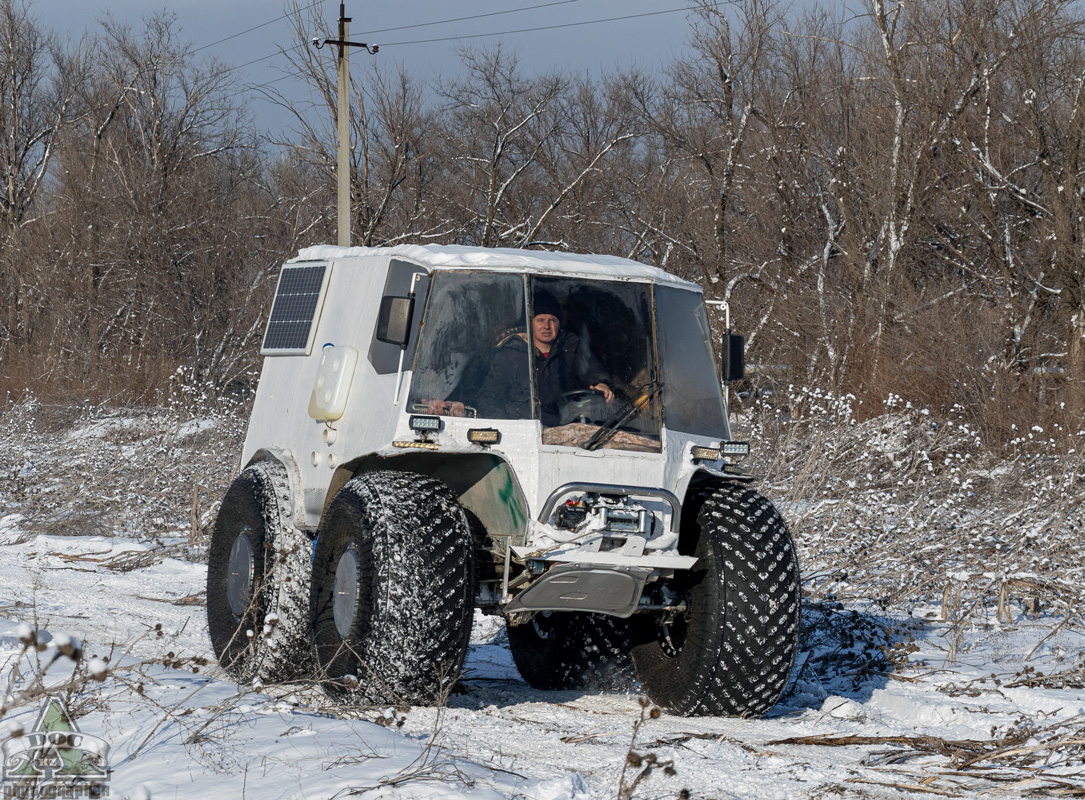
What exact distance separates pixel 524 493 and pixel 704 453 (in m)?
1.01

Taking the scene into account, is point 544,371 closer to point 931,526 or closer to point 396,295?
point 396,295

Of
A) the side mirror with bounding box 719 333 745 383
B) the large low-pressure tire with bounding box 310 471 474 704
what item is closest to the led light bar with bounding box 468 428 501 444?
the large low-pressure tire with bounding box 310 471 474 704

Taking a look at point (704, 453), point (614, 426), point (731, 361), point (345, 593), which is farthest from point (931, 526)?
point (345, 593)

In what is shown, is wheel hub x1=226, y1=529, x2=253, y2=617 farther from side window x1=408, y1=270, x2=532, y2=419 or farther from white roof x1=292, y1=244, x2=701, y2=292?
white roof x1=292, y1=244, x2=701, y2=292

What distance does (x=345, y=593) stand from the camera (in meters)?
→ 6.20

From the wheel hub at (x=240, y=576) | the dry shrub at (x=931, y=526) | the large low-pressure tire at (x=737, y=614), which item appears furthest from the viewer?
the dry shrub at (x=931, y=526)

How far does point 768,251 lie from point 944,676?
53.6ft

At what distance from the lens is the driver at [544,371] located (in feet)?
20.2

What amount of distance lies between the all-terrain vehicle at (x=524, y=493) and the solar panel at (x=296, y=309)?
682 millimetres

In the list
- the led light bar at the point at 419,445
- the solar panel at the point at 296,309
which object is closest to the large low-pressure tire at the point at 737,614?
the led light bar at the point at 419,445

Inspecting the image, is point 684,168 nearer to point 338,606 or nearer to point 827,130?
point 827,130

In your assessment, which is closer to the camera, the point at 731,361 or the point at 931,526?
the point at 731,361

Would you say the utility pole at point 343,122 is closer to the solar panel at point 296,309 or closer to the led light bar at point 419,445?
the solar panel at point 296,309

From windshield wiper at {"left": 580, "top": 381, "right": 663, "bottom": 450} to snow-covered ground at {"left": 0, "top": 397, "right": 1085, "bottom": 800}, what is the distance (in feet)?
4.49
